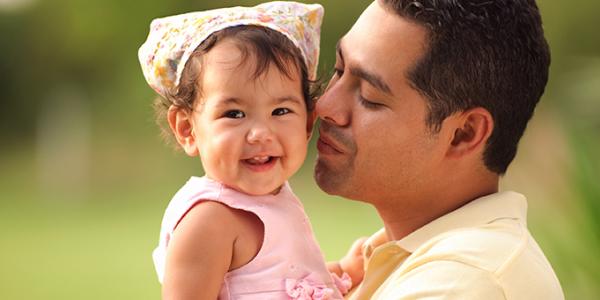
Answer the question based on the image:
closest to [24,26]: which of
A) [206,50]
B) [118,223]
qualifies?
[118,223]

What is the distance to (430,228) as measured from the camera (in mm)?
2428

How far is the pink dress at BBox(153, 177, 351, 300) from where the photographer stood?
7.46 ft

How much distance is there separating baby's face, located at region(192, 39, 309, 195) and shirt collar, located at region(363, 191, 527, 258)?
350 mm

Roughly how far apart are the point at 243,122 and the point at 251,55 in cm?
15

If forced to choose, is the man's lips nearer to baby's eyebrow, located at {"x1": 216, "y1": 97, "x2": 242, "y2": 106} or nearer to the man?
the man

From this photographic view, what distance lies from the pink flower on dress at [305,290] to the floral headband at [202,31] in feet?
1.63

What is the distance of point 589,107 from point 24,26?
63.8 feet

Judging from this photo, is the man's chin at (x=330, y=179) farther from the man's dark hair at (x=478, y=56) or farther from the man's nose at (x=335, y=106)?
the man's dark hair at (x=478, y=56)

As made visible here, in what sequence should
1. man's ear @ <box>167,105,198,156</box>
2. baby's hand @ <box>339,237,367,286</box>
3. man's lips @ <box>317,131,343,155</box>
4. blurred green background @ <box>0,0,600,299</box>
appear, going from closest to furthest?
man's ear @ <box>167,105,198,156</box> → man's lips @ <box>317,131,343,155</box> → baby's hand @ <box>339,237,367,286</box> → blurred green background @ <box>0,0,600,299</box>

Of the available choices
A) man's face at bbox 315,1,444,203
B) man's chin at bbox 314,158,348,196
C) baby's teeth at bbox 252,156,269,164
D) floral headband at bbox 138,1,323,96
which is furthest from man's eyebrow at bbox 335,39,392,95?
baby's teeth at bbox 252,156,269,164

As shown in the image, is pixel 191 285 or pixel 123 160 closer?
pixel 191 285

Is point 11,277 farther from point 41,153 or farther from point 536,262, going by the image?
point 536,262

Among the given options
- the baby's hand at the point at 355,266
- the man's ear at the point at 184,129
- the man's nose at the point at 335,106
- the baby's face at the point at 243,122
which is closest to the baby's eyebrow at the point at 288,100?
the baby's face at the point at 243,122

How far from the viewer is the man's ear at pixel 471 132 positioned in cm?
250
